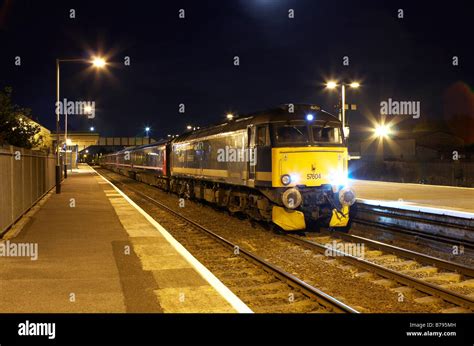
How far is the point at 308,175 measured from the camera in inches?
509

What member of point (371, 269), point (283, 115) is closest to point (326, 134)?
point (283, 115)

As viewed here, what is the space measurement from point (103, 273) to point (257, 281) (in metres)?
2.59

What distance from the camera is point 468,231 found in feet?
41.8

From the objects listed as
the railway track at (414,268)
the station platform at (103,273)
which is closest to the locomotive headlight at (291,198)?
the railway track at (414,268)

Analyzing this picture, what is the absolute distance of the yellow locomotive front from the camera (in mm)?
12711

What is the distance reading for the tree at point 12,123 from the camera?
72.5ft

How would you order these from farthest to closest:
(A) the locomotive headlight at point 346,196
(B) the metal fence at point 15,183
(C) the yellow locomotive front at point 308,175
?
(A) the locomotive headlight at point 346,196
(C) the yellow locomotive front at point 308,175
(B) the metal fence at point 15,183

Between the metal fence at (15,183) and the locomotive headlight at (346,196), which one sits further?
the locomotive headlight at (346,196)

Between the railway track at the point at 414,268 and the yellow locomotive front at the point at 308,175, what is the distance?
0.73 m

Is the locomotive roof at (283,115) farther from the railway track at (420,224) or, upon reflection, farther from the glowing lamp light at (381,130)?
the glowing lamp light at (381,130)

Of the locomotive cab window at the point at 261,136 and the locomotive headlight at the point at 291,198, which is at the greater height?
the locomotive cab window at the point at 261,136

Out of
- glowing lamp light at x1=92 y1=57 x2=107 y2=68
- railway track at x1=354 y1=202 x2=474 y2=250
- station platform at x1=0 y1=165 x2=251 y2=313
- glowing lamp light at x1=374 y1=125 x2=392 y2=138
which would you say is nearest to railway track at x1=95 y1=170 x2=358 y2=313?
station platform at x1=0 y1=165 x2=251 y2=313

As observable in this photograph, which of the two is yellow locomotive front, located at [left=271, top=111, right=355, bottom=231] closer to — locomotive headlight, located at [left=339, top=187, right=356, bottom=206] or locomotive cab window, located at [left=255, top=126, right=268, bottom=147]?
locomotive headlight, located at [left=339, top=187, right=356, bottom=206]

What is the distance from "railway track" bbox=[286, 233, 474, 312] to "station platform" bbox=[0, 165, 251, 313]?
10.3 ft
